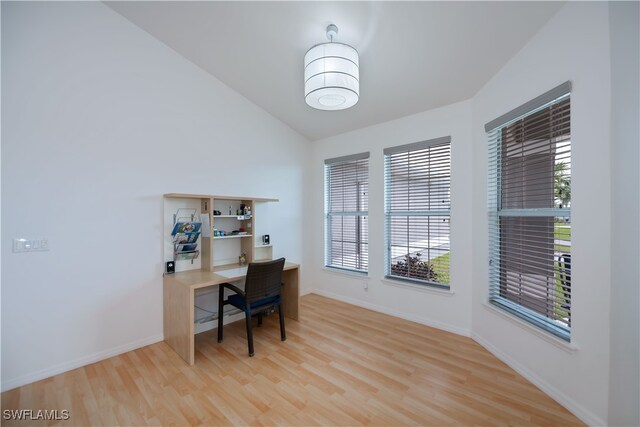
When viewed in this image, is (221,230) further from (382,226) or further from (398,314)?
(398,314)

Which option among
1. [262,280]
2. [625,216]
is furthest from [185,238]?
[625,216]

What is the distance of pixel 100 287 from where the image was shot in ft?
8.70

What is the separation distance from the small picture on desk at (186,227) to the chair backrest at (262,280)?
97 centimetres

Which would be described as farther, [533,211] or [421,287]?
[421,287]

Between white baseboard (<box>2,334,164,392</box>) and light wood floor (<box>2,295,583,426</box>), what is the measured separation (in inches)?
2.5

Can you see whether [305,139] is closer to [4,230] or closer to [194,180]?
[194,180]

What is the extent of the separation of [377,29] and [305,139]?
7.87 ft

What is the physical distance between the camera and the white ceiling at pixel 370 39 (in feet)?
7.14

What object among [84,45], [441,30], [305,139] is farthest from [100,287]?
[441,30]

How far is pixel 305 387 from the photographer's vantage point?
2.20m

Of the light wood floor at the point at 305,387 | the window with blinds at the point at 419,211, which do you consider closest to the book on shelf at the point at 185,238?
A: the light wood floor at the point at 305,387

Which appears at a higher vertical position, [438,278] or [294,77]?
[294,77]

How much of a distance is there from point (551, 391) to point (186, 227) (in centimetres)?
362

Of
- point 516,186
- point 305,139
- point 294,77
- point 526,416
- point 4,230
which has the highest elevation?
→ point 294,77
